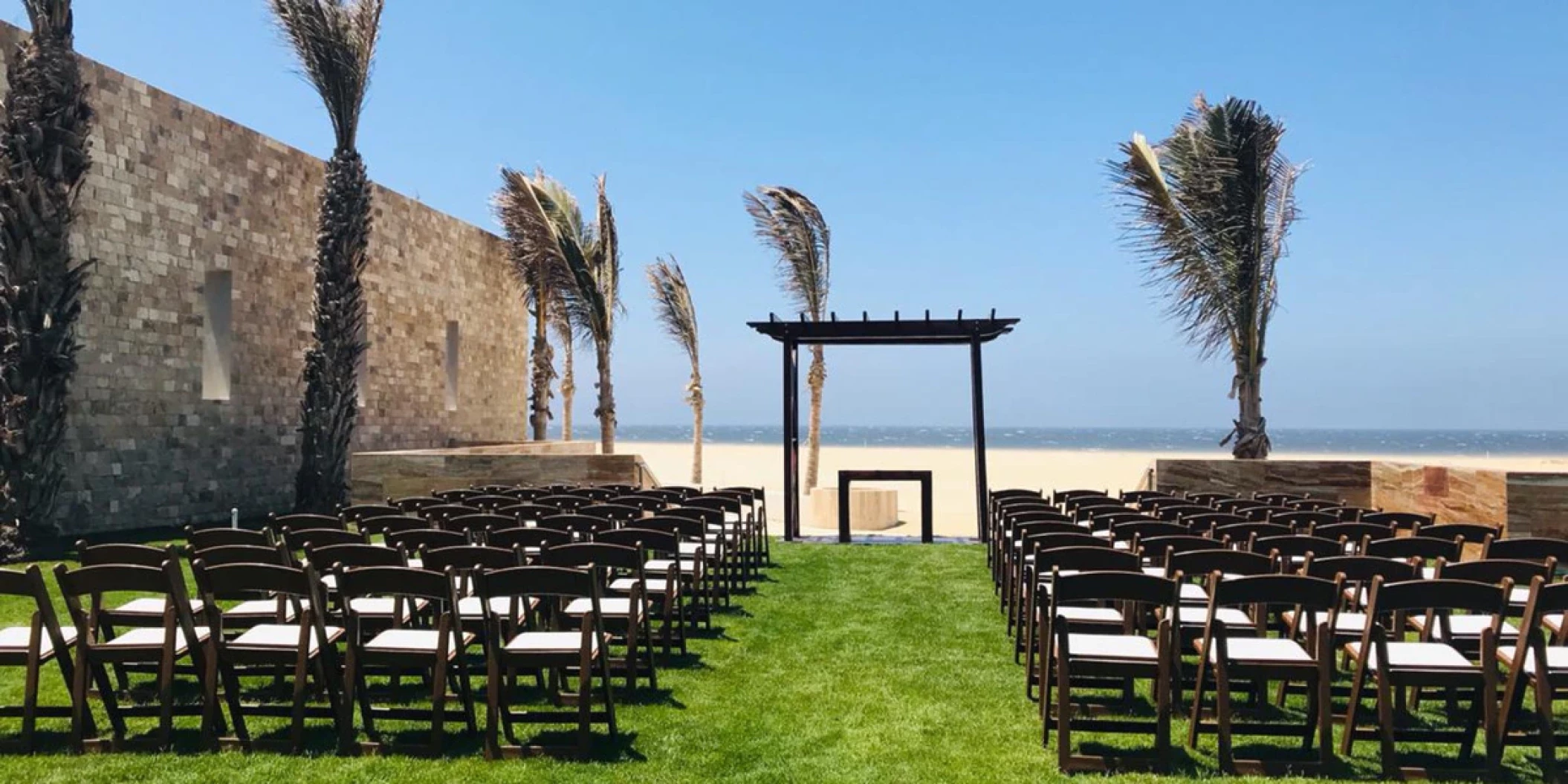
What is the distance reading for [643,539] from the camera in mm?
6156

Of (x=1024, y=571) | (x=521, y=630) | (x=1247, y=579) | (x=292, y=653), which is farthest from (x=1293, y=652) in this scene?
(x=292, y=653)

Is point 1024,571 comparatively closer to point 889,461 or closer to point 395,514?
point 395,514

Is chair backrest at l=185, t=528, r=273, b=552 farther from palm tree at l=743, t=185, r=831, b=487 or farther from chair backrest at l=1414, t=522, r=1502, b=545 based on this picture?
palm tree at l=743, t=185, r=831, b=487

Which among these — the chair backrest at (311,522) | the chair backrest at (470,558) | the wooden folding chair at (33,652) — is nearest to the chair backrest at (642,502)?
the chair backrest at (311,522)

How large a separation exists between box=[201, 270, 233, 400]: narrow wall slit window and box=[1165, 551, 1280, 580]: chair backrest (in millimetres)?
13932

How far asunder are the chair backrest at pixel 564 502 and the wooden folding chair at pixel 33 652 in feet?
13.5

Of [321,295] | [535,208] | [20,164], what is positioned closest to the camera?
[20,164]

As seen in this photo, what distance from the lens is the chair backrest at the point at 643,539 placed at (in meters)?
5.98

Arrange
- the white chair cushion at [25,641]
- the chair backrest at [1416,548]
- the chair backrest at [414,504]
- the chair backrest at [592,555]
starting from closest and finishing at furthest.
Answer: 1. the white chair cushion at [25,641]
2. the chair backrest at [592,555]
3. the chair backrest at [1416,548]
4. the chair backrest at [414,504]

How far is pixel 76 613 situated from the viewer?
433cm

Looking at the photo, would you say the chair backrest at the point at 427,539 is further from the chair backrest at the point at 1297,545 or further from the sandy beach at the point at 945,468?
the sandy beach at the point at 945,468

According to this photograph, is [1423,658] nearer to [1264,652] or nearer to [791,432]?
[1264,652]

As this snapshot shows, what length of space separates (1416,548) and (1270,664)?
207 centimetres

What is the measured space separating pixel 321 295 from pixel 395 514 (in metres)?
8.40
